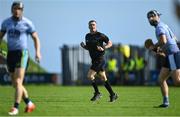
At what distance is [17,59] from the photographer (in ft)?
48.2

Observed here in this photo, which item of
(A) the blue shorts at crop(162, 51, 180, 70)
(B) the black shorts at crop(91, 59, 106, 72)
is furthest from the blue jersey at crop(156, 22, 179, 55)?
(B) the black shorts at crop(91, 59, 106, 72)

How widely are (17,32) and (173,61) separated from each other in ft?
12.9

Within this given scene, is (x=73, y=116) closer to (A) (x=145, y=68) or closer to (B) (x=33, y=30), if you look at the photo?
(B) (x=33, y=30)

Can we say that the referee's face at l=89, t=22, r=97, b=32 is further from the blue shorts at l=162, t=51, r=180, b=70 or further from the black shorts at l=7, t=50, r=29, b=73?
the black shorts at l=7, t=50, r=29, b=73

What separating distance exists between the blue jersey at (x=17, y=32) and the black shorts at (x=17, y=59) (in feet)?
0.30

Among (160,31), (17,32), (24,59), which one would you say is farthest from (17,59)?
(160,31)

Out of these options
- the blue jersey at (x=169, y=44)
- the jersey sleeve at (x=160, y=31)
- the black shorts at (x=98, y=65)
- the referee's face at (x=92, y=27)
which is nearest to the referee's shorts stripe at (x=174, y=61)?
the blue jersey at (x=169, y=44)

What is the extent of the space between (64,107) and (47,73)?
32.4 metres

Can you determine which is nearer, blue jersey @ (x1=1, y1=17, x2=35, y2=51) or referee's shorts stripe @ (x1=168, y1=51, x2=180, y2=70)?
blue jersey @ (x1=1, y1=17, x2=35, y2=51)

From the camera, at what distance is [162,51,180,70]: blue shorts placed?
16.5 metres

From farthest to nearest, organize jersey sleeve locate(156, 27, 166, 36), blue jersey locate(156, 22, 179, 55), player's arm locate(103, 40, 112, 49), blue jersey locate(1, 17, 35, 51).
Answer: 1. player's arm locate(103, 40, 112, 49)
2. blue jersey locate(156, 22, 179, 55)
3. jersey sleeve locate(156, 27, 166, 36)
4. blue jersey locate(1, 17, 35, 51)

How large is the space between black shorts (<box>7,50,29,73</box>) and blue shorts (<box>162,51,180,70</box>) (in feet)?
11.8

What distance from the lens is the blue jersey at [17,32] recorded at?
48.1 ft

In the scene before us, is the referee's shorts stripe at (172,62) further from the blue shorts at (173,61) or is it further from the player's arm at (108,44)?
the player's arm at (108,44)
